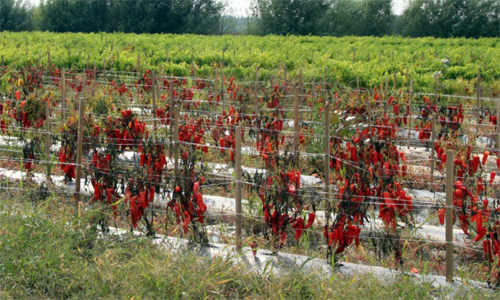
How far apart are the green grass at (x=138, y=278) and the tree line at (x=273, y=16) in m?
39.1

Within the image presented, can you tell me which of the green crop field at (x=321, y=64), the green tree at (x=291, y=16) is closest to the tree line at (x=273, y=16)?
the green tree at (x=291, y=16)

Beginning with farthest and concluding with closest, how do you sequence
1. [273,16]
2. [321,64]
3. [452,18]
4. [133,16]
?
[273,16]
[133,16]
[452,18]
[321,64]

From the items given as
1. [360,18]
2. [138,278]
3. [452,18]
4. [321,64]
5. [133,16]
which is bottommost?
[138,278]

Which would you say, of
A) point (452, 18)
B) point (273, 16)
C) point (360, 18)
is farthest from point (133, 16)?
point (452, 18)

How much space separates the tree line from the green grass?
39.1 metres

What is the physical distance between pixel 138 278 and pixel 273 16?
42130 mm

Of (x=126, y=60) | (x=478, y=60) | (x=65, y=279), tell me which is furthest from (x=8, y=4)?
(x=65, y=279)

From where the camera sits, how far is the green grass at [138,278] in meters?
4.32

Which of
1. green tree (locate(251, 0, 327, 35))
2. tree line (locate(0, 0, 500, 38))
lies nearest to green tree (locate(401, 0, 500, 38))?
tree line (locate(0, 0, 500, 38))

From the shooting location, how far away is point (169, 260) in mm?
4648

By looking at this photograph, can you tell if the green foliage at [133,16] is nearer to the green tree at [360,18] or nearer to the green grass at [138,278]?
the green tree at [360,18]

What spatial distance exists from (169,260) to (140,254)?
226 millimetres

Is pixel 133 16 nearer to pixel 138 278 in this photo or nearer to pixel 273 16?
pixel 273 16

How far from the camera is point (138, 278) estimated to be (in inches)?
175
